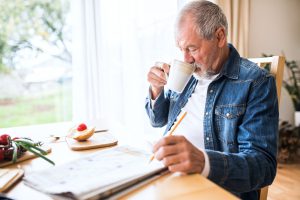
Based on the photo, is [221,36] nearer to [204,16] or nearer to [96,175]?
[204,16]

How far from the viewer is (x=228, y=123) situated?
96 cm

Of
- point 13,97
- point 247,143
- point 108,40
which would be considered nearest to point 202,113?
point 247,143

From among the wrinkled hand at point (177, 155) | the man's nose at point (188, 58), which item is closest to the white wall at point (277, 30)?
the man's nose at point (188, 58)

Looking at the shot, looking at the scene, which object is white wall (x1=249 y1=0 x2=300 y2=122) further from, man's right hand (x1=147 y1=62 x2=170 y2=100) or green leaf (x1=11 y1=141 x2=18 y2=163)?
green leaf (x1=11 y1=141 x2=18 y2=163)

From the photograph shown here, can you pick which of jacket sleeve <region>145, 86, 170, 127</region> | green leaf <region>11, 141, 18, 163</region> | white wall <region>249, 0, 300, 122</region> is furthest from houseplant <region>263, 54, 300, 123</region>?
green leaf <region>11, 141, 18, 163</region>

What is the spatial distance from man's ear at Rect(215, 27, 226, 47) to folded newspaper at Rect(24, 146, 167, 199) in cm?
53

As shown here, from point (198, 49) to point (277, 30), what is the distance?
2.37 metres

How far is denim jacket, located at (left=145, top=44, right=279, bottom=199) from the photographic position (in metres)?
0.73

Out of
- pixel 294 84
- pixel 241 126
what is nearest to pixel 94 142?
pixel 241 126

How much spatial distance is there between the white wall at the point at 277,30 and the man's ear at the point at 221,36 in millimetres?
2033

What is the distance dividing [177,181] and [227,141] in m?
0.40

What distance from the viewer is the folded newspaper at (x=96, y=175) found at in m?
0.55

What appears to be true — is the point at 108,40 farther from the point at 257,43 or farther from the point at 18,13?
the point at 257,43

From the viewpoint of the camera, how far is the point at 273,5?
9.78ft
